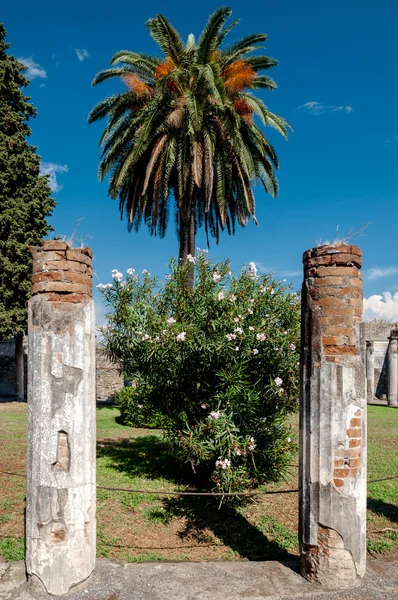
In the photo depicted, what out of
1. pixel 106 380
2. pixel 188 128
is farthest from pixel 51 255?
pixel 106 380

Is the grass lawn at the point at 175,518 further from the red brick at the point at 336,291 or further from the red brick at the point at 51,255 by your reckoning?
the red brick at the point at 51,255

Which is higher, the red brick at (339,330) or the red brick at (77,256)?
the red brick at (77,256)

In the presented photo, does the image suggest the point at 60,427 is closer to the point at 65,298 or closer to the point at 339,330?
the point at 65,298

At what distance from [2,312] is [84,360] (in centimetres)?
1260

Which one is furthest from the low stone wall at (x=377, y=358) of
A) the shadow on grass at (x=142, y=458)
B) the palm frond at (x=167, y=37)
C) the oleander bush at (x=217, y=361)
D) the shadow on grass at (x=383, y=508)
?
the oleander bush at (x=217, y=361)

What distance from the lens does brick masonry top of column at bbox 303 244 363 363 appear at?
3.80 m

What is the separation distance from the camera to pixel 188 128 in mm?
11008

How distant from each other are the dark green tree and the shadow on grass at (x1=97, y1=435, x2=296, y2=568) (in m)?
8.44

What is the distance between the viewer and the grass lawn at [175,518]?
4.94 meters

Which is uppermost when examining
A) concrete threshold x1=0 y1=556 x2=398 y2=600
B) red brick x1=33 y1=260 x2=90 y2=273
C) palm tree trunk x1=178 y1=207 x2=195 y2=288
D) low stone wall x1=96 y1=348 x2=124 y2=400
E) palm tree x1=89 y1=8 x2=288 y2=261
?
palm tree x1=89 y1=8 x2=288 y2=261

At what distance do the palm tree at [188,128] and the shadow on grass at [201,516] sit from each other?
211 inches

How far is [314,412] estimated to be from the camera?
149 inches

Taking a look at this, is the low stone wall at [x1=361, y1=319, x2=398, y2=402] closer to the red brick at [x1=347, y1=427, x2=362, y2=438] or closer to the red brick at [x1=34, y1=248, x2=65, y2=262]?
the red brick at [x1=347, y1=427, x2=362, y2=438]

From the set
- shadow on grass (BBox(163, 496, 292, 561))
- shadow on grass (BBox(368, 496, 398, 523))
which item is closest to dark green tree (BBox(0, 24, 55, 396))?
shadow on grass (BBox(163, 496, 292, 561))
